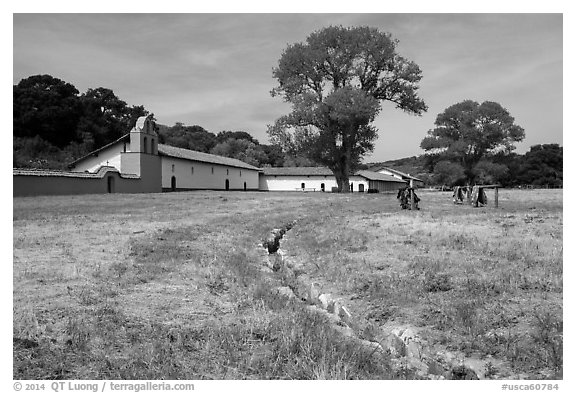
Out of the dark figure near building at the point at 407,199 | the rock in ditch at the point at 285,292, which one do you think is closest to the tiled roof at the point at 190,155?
the dark figure near building at the point at 407,199

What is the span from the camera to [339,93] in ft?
136

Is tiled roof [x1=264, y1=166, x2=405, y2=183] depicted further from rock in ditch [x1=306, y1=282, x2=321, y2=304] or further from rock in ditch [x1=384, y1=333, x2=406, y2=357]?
rock in ditch [x1=384, y1=333, x2=406, y2=357]

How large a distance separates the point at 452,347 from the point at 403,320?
3.38 ft

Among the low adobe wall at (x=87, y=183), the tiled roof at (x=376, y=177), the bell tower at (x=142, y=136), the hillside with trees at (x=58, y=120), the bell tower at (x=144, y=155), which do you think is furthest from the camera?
the tiled roof at (x=376, y=177)

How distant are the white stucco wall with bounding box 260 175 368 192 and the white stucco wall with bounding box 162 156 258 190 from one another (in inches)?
163

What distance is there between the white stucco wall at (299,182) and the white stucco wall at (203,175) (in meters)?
4.13

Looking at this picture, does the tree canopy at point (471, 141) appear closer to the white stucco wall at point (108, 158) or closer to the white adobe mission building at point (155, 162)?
the white adobe mission building at point (155, 162)

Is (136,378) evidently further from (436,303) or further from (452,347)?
(436,303)

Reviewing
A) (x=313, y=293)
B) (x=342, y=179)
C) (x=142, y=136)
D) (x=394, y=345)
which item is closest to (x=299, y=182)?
(x=342, y=179)

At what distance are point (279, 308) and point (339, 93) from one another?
124 ft

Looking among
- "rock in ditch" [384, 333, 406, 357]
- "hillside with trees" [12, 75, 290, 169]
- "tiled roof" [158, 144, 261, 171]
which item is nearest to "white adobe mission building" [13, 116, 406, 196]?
"tiled roof" [158, 144, 261, 171]

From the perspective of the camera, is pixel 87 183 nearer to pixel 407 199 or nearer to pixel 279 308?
pixel 407 199

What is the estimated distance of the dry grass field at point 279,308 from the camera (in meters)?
4.11

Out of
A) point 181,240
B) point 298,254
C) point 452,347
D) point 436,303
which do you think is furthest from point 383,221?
point 452,347
